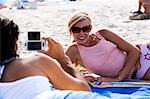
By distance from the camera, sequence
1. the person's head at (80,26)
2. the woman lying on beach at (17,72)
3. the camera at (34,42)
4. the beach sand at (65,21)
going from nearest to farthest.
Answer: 1. the woman lying on beach at (17,72)
2. the camera at (34,42)
3. the person's head at (80,26)
4. the beach sand at (65,21)

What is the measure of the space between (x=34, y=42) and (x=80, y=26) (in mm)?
442

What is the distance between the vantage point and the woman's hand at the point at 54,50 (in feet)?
7.18

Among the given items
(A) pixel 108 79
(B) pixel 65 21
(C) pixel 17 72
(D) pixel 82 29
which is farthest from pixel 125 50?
(B) pixel 65 21

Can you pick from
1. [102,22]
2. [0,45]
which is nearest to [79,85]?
[0,45]

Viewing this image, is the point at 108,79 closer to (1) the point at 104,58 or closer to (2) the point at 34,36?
(1) the point at 104,58

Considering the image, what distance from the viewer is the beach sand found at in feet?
19.6

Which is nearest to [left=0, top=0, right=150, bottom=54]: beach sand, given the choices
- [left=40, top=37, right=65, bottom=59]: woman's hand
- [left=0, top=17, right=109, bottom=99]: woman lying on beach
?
[left=40, top=37, right=65, bottom=59]: woman's hand

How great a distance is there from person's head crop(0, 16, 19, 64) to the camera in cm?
69

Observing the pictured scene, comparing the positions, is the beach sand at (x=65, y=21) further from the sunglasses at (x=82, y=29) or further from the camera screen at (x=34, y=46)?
the camera screen at (x=34, y=46)

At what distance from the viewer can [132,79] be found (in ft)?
9.39

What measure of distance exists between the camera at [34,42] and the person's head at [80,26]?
0.39 metres

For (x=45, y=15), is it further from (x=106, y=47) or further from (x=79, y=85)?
(x=79, y=85)

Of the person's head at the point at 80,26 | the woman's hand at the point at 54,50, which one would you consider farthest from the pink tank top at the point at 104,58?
the woman's hand at the point at 54,50

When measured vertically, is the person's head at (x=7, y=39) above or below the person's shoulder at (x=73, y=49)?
above
